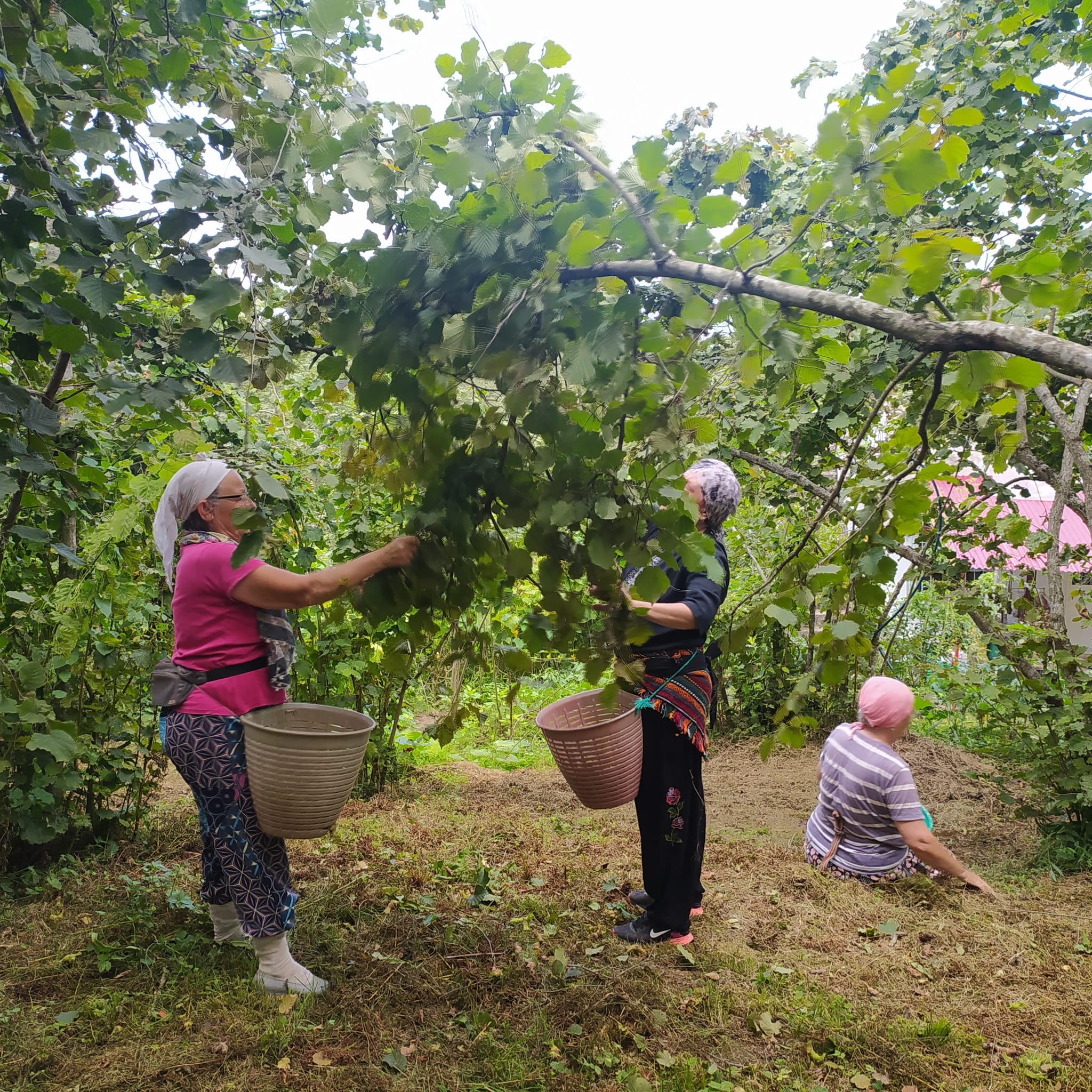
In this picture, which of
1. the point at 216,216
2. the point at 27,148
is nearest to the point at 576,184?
the point at 216,216

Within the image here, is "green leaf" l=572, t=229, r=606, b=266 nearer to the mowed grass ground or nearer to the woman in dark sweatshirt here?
the woman in dark sweatshirt

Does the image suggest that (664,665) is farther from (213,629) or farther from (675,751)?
(213,629)

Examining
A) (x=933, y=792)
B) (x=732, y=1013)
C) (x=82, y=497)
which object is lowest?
(x=933, y=792)

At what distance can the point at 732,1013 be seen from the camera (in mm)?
2352

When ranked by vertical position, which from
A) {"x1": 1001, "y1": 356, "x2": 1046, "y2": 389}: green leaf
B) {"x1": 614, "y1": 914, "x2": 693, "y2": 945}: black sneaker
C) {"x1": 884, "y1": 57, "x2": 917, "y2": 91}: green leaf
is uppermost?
{"x1": 884, "y1": 57, "x2": 917, "y2": 91}: green leaf

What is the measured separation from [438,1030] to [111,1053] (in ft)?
2.81

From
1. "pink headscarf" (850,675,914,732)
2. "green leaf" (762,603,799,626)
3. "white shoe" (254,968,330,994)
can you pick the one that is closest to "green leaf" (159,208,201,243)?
"green leaf" (762,603,799,626)

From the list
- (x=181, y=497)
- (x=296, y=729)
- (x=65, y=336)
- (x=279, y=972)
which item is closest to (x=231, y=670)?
(x=296, y=729)

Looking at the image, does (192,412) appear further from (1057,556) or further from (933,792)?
(933,792)

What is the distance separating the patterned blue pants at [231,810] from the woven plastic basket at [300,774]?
0.24ft

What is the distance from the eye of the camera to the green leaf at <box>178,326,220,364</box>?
4.23 ft

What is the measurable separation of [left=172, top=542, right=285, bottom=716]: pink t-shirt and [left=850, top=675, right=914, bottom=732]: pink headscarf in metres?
2.40

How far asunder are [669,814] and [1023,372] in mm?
1920

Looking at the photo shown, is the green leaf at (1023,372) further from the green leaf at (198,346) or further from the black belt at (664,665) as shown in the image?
the black belt at (664,665)
